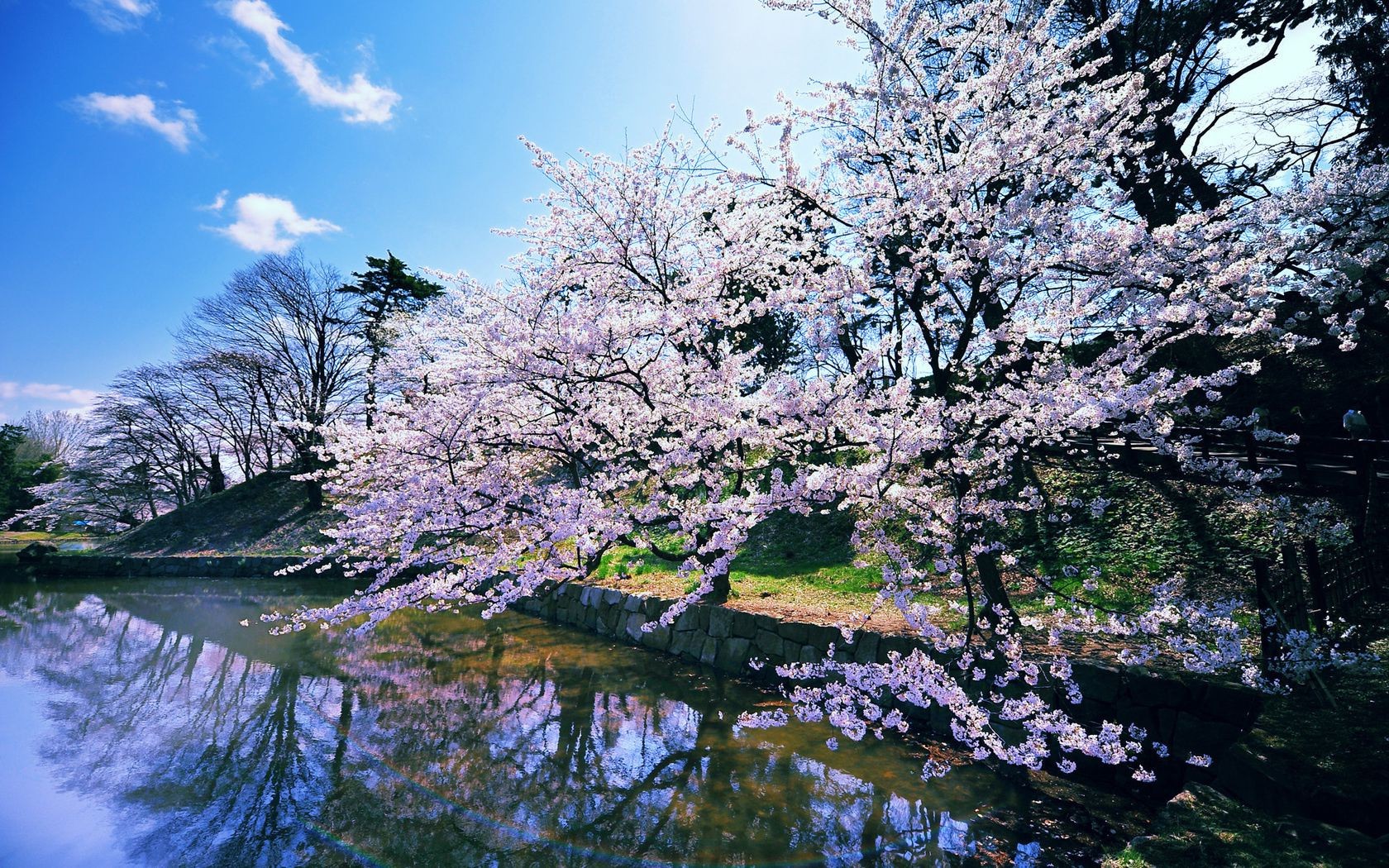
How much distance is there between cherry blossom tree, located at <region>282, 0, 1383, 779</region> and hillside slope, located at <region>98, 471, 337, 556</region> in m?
15.9

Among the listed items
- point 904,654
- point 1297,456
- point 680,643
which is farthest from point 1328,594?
point 680,643

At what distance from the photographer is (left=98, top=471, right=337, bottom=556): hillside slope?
67.9ft

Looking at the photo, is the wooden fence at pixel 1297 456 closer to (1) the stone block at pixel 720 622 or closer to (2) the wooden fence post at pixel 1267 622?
(2) the wooden fence post at pixel 1267 622

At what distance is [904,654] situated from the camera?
6.23 metres

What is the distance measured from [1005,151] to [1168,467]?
6.88 metres

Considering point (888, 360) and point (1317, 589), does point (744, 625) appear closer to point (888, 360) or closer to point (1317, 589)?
point (888, 360)

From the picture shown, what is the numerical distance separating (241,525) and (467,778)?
22.2 meters

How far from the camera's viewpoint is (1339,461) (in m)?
8.33

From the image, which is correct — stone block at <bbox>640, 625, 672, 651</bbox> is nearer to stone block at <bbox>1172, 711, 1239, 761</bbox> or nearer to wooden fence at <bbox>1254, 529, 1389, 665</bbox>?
stone block at <bbox>1172, 711, 1239, 761</bbox>

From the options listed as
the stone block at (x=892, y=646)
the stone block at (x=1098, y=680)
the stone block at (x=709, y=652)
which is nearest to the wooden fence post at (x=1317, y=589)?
the stone block at (x=1098, y=680)

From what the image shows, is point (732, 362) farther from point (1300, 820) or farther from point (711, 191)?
point (1300, 820)

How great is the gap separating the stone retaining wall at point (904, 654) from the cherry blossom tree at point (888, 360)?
22cm

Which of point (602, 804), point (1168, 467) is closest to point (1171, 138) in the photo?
point (1168, 467)

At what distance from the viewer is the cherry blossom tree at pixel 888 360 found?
16.5 feet
